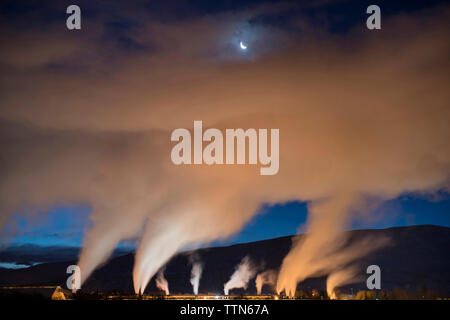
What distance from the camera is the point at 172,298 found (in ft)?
598

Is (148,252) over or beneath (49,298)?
over

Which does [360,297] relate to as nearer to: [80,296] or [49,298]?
[80,296]

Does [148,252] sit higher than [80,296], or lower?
higher
